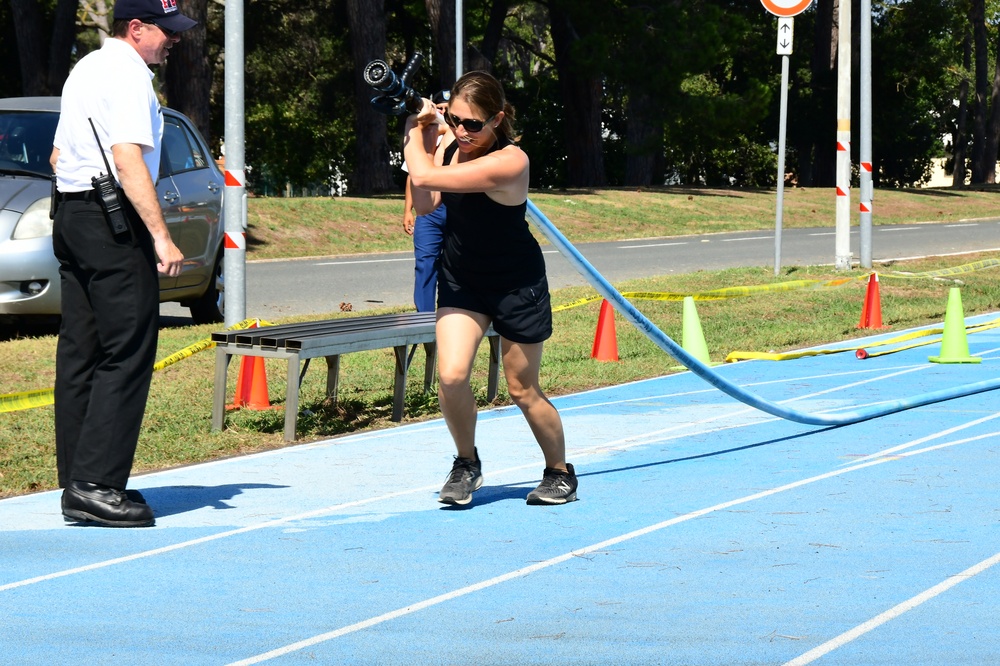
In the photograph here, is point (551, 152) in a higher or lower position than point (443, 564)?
higher

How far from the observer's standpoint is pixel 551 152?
165 ft

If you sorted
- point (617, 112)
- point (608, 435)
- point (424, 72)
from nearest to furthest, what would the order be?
point (608, 435), point (424, 72), point (617, 112)

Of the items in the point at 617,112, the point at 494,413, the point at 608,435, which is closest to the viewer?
the point at 608,435

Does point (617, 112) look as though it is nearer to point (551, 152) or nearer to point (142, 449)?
point (551, 152)

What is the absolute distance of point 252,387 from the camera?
9.17m

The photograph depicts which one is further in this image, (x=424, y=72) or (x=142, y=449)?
(x=424, y=72)

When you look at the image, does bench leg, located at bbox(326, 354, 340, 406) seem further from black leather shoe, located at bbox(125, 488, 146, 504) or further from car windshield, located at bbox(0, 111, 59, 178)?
car windshield, located at bbox(0, 111, 59, 178)

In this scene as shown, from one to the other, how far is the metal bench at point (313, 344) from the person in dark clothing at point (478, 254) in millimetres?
1804

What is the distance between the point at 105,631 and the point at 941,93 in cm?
8156

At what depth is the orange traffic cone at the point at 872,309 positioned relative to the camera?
14.4 metres

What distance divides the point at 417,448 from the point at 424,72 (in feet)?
137

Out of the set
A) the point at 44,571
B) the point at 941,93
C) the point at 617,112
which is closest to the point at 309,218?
the point at 44,571

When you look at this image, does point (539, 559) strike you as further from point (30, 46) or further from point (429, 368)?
point (30, 46)

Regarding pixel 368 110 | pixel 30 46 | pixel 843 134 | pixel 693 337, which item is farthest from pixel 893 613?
pixel 368 110
